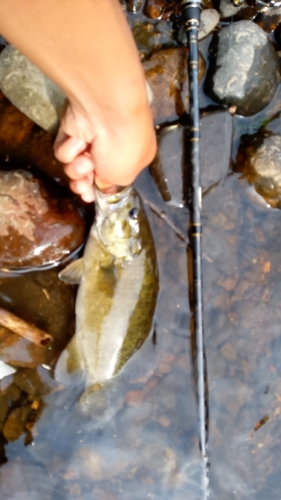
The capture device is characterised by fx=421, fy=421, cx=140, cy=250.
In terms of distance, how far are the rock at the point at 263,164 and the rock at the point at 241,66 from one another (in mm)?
282

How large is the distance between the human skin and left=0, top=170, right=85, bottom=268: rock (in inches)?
18.9

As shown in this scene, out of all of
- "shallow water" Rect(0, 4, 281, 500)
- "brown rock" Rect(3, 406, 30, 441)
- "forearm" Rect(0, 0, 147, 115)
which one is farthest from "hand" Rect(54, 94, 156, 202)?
"brown rock" Rect(3, 406, 30, 441)

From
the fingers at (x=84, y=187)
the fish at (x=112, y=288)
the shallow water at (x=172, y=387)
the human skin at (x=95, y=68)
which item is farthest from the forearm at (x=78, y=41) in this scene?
the shallow water at (x=172, y=387)

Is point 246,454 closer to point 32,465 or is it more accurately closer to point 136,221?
point 32,465

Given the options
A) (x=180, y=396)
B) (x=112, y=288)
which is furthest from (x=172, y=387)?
Result: (x=112, y=288)

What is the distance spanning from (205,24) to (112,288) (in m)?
1.85

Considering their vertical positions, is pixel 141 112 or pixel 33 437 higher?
pixel 141 112

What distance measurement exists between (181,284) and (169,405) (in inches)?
34.1

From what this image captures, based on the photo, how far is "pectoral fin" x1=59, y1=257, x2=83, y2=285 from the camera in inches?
107

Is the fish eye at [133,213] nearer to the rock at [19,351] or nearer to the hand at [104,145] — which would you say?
the hand at [104,145]

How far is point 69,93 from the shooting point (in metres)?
1.85

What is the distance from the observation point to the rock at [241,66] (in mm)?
2762

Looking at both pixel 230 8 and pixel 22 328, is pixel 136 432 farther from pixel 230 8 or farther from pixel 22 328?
pixel 230 8

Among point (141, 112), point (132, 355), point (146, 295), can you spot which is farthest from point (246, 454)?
point (141, 112)
